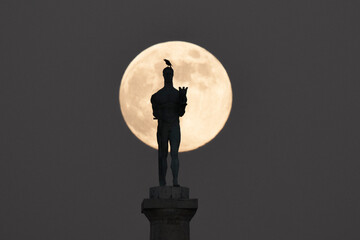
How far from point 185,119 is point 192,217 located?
8.16m

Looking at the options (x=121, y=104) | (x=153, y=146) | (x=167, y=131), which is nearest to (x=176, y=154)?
(x=167, y=131)

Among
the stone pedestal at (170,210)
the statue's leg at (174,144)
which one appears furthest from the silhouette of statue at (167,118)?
the stone pedestal at (170,210)

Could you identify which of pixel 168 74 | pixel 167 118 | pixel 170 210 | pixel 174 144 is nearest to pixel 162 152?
pixel 174 144

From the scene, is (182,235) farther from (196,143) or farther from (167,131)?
(196,143)

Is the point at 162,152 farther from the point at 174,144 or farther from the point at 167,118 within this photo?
the point at 167,118

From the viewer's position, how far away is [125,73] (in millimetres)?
45000

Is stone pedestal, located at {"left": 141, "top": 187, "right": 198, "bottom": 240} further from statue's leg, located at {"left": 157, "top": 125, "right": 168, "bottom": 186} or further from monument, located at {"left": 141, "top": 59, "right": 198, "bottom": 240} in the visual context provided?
statue's leg, located at {"left": 157, "top": 125, "right": 168, "bottom": 186}

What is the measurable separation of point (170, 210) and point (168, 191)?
0.66 m

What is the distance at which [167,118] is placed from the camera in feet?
122

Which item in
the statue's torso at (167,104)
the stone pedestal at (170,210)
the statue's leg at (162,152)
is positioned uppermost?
the statue's torso at (167,104)

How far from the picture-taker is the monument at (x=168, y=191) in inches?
1430

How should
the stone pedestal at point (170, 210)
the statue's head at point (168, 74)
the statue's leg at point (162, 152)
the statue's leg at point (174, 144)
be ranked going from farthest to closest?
the statue's head at point (168, 74), the statue's leg at point (162, 152), the statue's leg at point (174, 144), the stone pedestal at point (170, 210)

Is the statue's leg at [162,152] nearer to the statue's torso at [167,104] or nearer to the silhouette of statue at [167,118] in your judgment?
the silhouette of statue at [167,118]

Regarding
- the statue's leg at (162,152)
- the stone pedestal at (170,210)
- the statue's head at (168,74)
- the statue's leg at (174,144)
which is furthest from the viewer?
the statue's head at (168,74)
